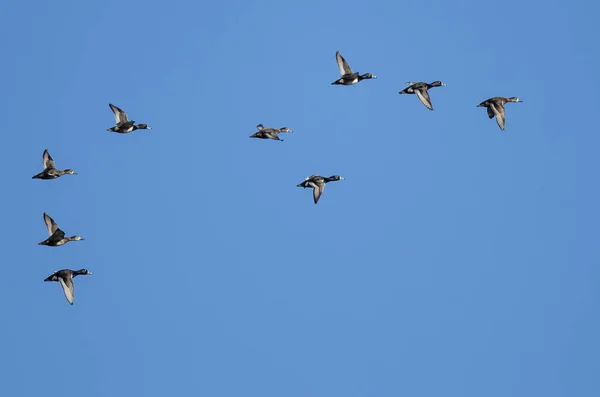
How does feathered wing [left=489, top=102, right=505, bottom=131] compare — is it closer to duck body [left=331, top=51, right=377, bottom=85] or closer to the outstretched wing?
duck body [left=331, top=51, right=377, bottom=85]

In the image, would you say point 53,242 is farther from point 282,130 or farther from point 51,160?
point 282,130

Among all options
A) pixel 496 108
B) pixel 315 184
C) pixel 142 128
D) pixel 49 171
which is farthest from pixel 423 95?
pixel 49 171

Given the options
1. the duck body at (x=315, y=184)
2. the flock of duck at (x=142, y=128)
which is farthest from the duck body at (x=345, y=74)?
the duck body at (x=315, y=184)

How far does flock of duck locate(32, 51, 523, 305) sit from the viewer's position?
74.5m

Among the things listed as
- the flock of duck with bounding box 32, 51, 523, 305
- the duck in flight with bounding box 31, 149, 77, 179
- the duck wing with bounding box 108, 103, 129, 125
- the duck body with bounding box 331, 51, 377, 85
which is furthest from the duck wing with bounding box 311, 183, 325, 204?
the duck in flight with bounding box 31, 149, 77, 179

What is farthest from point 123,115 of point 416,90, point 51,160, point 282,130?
point 416,90

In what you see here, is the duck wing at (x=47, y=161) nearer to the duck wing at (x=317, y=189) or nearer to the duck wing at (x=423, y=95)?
the duck wing at (x=317, y=189)

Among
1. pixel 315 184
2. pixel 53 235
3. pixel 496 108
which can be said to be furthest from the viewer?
pixel 315 184

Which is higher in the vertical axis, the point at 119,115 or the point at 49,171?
the point at 119,115

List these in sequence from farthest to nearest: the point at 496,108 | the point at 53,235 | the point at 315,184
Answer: the point at 315,184, the point at 496,108, the point at 53,235

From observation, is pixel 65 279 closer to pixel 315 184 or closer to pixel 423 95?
pixel 315 184

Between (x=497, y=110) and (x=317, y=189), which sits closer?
(x=497, y=110)

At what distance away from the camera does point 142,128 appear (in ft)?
258

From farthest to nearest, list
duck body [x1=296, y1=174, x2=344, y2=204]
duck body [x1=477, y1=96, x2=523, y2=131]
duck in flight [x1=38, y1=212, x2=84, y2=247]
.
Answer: duck body [x1=296, y1=174, x2=344, y2=204], duck body [x1=477, y1=96, x2=523, y2=131], duck in flight [x1=38, y1=212, x2=84, y2=247]
